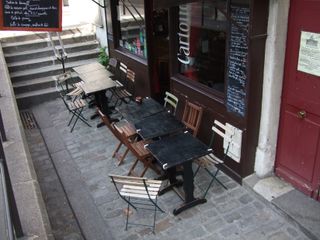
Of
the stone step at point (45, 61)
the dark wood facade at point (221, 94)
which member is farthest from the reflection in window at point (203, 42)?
the stone step at point (45, 61)

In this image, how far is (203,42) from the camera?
6359 millimetres

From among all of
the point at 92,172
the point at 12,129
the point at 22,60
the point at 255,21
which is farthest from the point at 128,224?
the point at 22,60

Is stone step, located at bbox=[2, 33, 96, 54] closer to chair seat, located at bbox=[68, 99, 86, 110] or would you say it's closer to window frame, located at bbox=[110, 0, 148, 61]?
window frame, located at bbox=[110, 0, 148, 61]

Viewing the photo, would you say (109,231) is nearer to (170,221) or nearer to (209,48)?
(170,221)

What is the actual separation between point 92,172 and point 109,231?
1615 millimetres

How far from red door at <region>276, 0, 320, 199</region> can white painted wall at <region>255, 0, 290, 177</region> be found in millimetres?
73

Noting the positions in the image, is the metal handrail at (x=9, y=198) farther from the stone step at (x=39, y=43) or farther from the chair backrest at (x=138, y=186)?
the stone step at (x=39, y=43)

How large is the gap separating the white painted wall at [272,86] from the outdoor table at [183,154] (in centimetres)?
97

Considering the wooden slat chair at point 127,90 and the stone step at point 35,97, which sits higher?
the wooden slat chair at point 127,90

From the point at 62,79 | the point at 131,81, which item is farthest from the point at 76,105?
the point at 131,81

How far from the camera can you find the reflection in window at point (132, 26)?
8011 mm

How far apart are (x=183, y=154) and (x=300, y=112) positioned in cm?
166

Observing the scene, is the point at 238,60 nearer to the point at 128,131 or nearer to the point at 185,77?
the point at 185,77

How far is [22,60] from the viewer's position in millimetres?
10227
